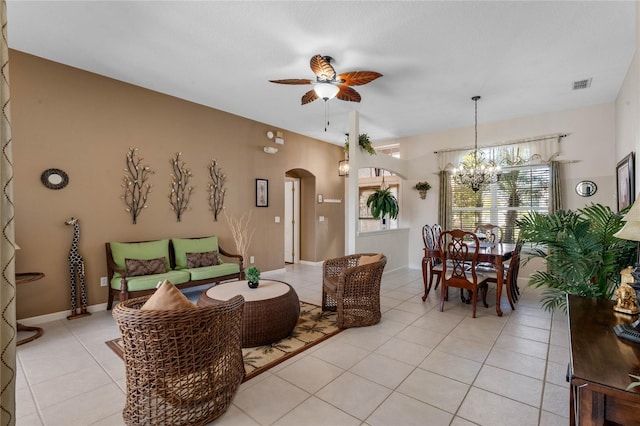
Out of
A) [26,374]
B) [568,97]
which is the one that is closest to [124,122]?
[26,374]

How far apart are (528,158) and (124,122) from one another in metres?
6.62

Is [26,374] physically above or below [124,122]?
below

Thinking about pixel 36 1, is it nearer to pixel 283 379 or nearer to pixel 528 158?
pixel 283 379

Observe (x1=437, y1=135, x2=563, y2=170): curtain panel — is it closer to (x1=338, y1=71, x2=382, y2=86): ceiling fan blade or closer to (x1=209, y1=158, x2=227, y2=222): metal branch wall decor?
(x1=338, y1=71, x2=382, y2=86): ceiling fan blade

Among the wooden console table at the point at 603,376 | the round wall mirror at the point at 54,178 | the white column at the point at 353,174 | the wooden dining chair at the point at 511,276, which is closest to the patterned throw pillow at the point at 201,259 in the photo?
the round wall mirror at the point at 54,178

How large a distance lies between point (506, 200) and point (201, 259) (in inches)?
218

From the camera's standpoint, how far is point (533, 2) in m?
2.60

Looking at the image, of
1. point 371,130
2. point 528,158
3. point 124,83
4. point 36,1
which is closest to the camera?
point 36,1

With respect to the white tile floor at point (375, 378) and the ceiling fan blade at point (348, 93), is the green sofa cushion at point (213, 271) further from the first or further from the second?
the ceiling fan blade at point (348, 93)

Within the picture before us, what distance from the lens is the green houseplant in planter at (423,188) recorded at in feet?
22.2

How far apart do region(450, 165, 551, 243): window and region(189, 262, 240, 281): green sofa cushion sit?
4476 mm

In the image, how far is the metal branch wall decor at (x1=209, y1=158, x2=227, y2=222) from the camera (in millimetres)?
5227

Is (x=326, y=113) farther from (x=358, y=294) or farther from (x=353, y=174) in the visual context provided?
(x=358, y=294)

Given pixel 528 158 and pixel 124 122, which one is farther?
pixel 528 158
